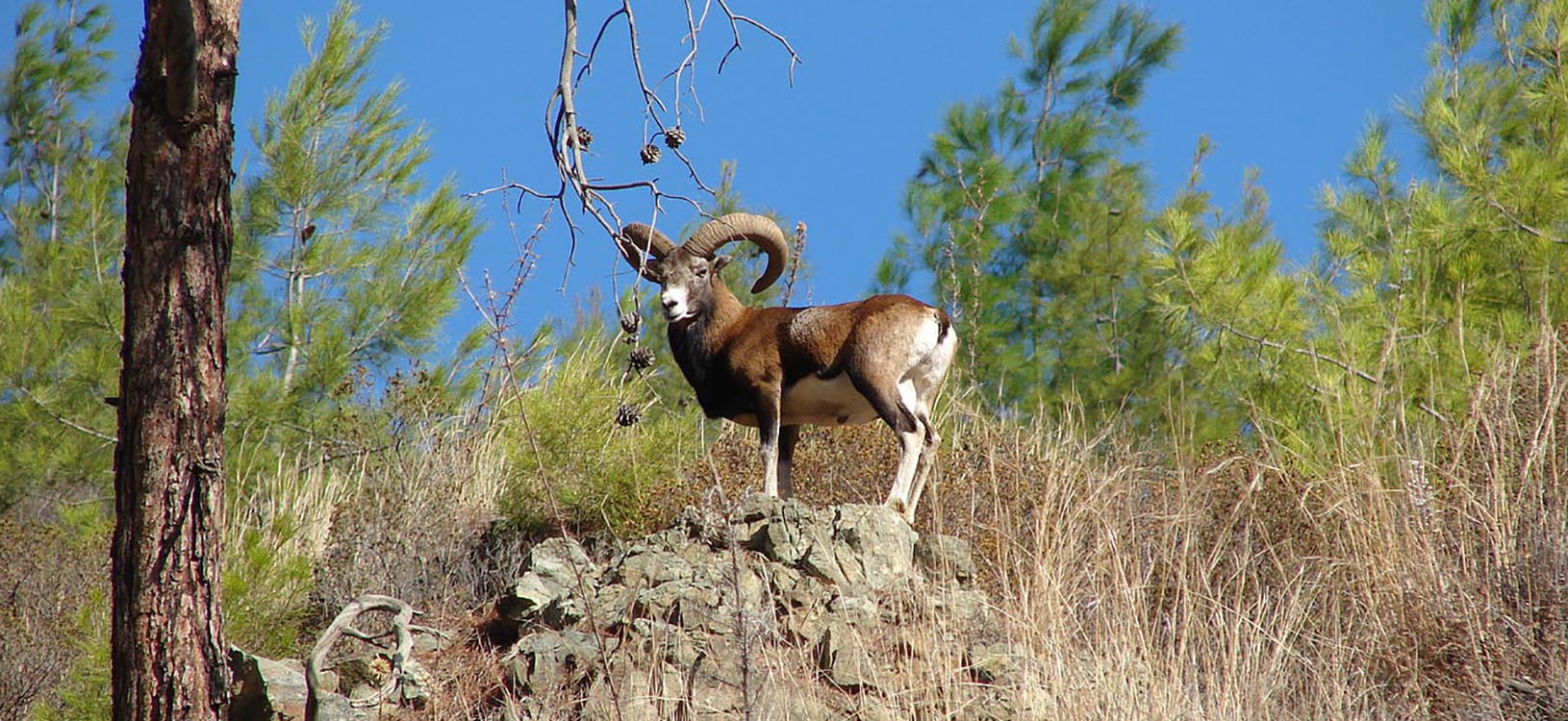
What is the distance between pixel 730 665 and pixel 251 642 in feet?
10.3

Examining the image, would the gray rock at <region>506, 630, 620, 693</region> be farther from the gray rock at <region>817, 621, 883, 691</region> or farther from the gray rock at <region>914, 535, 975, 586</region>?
the gray rock at <region>914, 535, 975, 586</region>

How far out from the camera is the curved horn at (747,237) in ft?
33.0

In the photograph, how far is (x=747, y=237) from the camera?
Result: 1019 centimetres

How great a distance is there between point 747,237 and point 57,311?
27.5 feet

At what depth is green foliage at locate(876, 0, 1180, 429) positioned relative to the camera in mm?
18141

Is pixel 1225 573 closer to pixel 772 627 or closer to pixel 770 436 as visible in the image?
pixel 770 436

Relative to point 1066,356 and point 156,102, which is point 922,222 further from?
point 156,102

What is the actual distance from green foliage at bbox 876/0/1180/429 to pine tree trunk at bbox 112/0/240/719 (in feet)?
39.0

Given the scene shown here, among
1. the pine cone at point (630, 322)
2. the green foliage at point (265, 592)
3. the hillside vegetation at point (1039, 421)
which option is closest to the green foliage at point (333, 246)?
the hillside vegetation at point (1039, 421)

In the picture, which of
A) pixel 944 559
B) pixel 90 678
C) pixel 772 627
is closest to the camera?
Answer: pixel 772 627

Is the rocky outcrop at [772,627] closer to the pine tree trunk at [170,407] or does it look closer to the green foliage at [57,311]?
the pine tree trunk at [170,407]

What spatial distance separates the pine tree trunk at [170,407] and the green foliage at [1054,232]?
11896 millimetres

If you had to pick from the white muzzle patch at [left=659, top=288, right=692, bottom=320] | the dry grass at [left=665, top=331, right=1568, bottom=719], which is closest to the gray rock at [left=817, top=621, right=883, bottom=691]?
the dry grass at [left=665, top=331, right=1568, bottom=719]

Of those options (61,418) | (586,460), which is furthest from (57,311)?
(586,460)
